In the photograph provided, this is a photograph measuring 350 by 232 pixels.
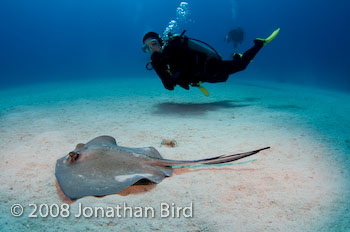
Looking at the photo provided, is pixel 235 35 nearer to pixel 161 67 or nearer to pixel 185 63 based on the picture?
pixel 185 63

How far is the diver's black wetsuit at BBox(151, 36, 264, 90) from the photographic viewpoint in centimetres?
445

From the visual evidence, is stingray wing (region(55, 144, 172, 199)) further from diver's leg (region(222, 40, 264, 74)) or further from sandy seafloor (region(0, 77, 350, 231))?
diver's leg (region(222, 40, 264, 74))

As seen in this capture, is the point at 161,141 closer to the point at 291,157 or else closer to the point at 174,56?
the point at 174,56

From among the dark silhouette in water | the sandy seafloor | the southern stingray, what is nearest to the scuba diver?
the sandy seafloor

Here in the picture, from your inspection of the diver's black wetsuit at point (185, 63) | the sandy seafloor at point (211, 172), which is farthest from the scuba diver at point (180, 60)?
the sandy seafloor at point (211, 172)

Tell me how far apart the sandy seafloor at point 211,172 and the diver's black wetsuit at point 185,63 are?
3.84ft

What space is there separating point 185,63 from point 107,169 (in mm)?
3062

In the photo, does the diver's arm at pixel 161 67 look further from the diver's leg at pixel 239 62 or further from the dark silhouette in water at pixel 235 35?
the dark silhouette in water at pixel 235 35

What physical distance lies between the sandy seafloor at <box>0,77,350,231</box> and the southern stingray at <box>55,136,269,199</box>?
134mm

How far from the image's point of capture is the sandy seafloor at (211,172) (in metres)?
1.80

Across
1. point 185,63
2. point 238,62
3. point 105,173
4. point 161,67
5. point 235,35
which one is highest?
point 235,35

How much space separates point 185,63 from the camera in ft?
15.0

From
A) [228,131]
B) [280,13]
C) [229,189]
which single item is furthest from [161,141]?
[280,13]

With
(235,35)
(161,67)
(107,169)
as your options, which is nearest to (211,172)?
(107,169)
